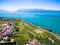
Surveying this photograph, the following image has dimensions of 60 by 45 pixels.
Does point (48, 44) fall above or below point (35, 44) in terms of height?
below

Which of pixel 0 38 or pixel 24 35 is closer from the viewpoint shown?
pixel 0 38

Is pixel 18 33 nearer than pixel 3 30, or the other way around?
pixel 3 30

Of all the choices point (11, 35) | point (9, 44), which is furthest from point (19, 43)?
point (11, 35)

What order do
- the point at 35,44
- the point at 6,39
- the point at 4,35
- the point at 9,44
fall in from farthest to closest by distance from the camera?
the point at 4,35, the point at 6,39, the point at 9,44, the point at 35,44

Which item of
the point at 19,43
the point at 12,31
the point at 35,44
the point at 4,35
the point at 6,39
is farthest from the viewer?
the point at 12,31

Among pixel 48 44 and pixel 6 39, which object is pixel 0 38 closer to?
pixel 6 39

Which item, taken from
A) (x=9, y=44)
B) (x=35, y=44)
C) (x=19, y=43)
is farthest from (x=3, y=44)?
(x=35, y=44)

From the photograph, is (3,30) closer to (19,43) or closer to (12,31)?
(12,31)

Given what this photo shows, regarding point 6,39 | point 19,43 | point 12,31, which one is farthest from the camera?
point 12,31

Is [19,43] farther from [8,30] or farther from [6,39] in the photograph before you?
[8,30]
